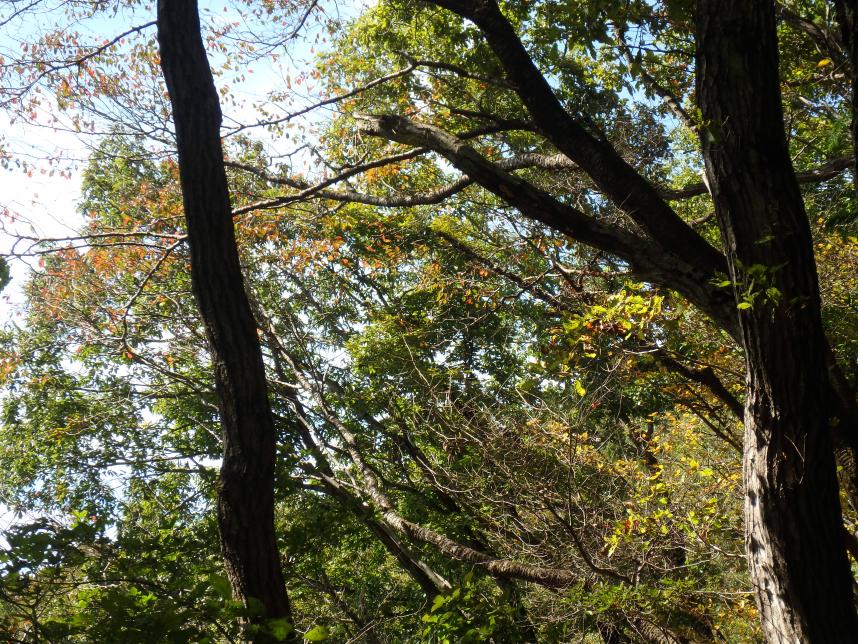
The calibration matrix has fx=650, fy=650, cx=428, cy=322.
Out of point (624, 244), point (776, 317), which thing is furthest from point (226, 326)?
point (776, 317)

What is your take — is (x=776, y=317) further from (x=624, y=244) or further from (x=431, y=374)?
(x=431, y=374)

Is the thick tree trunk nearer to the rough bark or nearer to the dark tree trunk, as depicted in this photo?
the rough bark

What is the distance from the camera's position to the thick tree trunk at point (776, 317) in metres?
2.89

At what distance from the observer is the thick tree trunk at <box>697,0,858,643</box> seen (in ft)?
9.48

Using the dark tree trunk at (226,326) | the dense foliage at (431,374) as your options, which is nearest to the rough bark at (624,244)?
the dense foliage at (431,374)

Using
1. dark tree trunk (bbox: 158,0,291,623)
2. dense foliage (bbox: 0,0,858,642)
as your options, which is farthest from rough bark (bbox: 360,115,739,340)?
dark tree trunk (bbox: 158,0,291,623)

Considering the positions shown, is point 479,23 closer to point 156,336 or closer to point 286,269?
point 286,269

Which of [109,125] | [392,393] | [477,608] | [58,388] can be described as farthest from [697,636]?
[58,388]

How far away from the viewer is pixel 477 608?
4203 millimetres

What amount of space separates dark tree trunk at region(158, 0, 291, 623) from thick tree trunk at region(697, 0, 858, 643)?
2.44 meters

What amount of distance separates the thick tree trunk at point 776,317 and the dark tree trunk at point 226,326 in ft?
8.02

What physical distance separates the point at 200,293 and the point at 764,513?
306 centimetres

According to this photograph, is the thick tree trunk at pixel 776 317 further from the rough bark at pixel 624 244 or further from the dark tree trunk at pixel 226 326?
the dark tree trunk at pixel 226 326

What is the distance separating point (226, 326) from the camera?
349 centimetres
